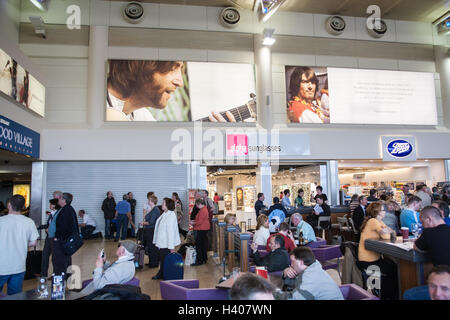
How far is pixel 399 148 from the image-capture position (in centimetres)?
1209

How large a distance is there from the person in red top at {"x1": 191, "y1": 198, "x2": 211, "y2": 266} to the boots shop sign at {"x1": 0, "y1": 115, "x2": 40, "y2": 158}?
479 centimetres

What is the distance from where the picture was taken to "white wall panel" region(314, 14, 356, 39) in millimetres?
11961

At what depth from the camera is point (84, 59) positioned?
11.1m

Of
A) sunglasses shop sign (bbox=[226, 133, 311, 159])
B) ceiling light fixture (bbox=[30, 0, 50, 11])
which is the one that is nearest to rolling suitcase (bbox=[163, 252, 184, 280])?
sunglasses shop sign (bbox=[226, 133, 311, 159])

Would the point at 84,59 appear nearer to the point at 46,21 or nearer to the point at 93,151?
the point at 46,21

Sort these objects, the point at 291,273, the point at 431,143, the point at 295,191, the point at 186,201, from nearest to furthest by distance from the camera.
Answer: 1. the point at 291,273
2. the point at 186,201
3. the point at 431,143
4. the point at 295,191

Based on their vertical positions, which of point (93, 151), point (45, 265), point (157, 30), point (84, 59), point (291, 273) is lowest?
point (45, 265)

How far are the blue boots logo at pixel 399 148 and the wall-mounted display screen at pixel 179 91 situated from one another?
531 cm

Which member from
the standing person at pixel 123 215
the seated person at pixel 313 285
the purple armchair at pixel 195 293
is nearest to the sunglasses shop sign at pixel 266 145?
the standing person at pixel 123 215

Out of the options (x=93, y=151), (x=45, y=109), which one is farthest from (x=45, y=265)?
(x=45, y=109)

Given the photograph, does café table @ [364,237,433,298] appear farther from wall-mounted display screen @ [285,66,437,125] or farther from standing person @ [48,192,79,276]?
wall-mounted display screen @ [285,66,437,125]

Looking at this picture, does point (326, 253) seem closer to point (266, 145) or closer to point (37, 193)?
point (266, 145)

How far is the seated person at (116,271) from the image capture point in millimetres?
2969
